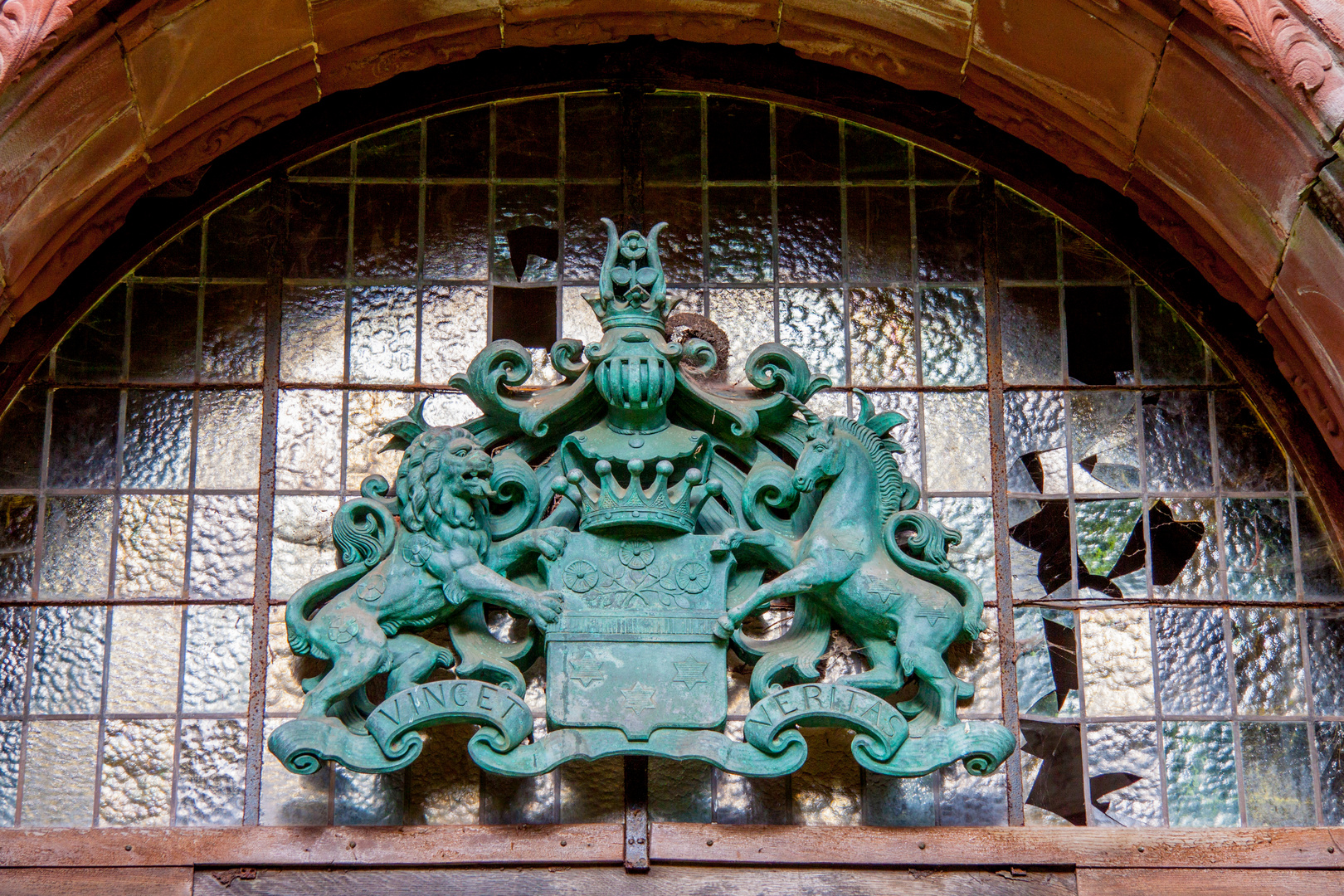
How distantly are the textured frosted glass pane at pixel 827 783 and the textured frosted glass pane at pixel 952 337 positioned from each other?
1.06m

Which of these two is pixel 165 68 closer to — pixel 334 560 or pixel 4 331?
pixel 4 331

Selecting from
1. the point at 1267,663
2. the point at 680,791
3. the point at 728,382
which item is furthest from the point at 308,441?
the point at 1267,663

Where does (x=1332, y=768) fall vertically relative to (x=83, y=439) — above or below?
below

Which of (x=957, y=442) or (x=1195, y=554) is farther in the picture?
(x=957, y=442)

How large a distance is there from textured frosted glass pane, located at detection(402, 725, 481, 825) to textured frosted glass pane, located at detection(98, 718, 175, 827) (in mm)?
623

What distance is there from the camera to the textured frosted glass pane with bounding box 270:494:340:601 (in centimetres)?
477

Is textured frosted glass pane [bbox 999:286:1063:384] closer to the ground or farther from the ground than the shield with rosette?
farther from the ground

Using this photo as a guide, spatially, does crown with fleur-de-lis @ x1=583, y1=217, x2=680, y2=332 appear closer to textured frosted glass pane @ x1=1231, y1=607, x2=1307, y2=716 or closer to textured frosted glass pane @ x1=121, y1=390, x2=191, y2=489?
textured frosted glass pane @ x1=121, y1=390, x2=191, y2=489

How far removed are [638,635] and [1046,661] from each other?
1.12 m

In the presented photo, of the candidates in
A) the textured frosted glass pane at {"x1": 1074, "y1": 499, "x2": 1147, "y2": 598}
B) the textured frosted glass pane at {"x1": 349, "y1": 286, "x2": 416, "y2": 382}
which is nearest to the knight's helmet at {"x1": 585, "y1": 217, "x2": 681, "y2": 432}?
the textured frosted glass pane at {"x1": 349, "y1": 286, "x2": 416, "y2": 382}

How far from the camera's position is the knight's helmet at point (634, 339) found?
461cm

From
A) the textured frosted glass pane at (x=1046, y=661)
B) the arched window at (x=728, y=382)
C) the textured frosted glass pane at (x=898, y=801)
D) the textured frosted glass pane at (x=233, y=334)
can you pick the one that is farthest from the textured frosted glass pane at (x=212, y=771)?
the textured frosted glass pane at (x=1046, y=661)

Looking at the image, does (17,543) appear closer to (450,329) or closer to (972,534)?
(450,329)

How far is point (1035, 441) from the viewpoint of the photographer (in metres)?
4.95
